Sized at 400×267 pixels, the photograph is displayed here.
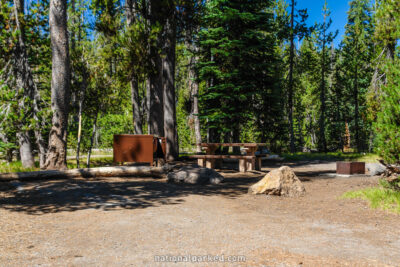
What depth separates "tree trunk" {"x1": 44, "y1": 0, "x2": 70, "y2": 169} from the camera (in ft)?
34.7

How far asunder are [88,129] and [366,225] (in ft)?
52.7

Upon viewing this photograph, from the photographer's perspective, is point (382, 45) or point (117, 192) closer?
point (117, 192)

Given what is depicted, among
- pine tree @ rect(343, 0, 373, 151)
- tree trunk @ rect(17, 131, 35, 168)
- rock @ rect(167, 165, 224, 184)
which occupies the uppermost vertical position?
pine tree @ rect(343, 0, 373, 151)

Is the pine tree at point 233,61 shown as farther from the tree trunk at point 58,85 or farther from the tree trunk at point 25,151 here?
the tree trunk at point 25,151

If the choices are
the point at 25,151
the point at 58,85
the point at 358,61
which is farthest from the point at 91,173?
the point at 358,61

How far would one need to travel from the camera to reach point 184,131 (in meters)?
30.1

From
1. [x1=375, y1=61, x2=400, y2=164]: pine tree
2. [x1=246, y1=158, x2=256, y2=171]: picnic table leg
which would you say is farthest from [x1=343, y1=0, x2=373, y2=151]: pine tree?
[x1=375, y1=61, x2=400, y2=164]: pine tree

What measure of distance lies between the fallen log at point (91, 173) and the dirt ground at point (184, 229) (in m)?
1.02

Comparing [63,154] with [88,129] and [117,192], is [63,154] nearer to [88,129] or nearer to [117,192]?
[117,192]

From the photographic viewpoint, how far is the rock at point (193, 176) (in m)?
9.94

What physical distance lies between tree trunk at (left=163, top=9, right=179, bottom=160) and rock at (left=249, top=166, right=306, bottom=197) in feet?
24.1

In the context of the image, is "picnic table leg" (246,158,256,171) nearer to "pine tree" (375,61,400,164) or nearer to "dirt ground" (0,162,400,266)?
"dirt ground" (0,162,400,266)

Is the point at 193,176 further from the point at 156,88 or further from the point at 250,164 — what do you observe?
the point at 156,88

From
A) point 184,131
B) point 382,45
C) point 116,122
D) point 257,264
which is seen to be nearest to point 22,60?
point 116,122
